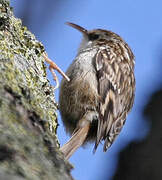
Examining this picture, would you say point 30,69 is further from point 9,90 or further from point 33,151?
point 33,151

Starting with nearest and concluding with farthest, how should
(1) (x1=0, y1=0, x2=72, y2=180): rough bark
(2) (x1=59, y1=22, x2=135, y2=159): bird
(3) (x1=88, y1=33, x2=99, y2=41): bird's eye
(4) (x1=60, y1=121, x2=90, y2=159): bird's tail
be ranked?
(1) (x1=0, y1=0, x2=72, y2=180): rough bark
(4) (x1=60, y1=121, x2=90, y2=159): bird's tail
(2) (x1=59, y1=22, x2=135, y2=159): bird
(3) (x1=88, y1=33, x2=99, y2=41): bird's eye

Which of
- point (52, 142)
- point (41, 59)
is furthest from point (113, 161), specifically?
point (52, 142)

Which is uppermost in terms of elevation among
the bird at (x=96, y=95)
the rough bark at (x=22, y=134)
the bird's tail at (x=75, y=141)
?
the rough bark at (x=22, y=134)

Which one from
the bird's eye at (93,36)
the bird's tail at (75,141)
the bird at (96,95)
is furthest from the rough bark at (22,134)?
the bird's eye at (93,36)

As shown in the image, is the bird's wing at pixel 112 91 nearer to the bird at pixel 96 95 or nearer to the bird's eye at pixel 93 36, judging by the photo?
the bird at pixel 96 95

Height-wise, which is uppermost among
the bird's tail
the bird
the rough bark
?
the rough bark

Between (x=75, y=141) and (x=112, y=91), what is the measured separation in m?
0.72

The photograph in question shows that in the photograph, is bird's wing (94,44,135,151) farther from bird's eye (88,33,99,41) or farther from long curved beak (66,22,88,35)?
long curved beak (66,22,88,35)

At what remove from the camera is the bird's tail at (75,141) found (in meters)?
2.20

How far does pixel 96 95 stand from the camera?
9.23 feet

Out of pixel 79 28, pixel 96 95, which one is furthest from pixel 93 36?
pixel 96 95

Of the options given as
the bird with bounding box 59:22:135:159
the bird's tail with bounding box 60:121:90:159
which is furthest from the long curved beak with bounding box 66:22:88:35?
the bird's tail with bounding box 60:121:90:159

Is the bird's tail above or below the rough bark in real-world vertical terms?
below

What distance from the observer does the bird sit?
8.90ft
